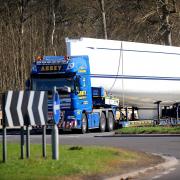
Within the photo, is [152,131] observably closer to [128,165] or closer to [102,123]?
[102,123]

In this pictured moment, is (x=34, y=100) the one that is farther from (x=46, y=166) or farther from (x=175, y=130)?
(x=175, y=130)

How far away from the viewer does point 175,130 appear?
31.0 meters

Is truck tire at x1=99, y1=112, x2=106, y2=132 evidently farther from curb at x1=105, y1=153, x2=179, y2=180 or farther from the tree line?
curb at x1=105, y1=153, x2=179, y2=180

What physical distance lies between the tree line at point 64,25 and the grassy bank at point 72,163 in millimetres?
24901

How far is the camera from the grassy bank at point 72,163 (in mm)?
14375

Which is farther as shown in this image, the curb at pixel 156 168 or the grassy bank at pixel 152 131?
the grassy bank at pixel 152 131

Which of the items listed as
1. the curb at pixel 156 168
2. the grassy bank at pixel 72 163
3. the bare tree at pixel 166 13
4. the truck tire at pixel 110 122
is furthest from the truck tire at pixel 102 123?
the bare tree at pixel 166 13

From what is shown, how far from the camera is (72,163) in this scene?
15.8 meters

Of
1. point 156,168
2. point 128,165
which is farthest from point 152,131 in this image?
point 128,165

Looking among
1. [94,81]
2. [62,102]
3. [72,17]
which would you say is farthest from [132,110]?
[72,17]

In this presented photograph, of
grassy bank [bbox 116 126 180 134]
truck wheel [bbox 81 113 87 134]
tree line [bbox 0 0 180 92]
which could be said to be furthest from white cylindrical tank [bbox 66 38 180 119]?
tree line [bbox 0 0 180 92]

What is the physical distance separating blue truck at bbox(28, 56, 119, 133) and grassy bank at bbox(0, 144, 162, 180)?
13717mm

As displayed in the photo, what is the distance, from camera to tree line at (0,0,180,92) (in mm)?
44562

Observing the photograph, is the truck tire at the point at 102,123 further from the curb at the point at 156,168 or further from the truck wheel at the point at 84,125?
the curb at the point at 156,168
